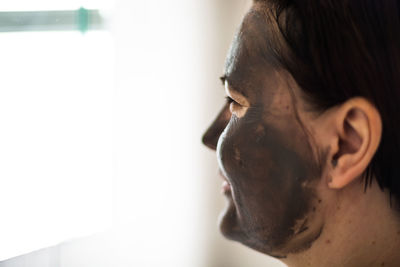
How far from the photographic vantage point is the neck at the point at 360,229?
0.56 meters

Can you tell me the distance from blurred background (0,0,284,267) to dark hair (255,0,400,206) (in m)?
0.66

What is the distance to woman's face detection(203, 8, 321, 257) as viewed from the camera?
1.87ft

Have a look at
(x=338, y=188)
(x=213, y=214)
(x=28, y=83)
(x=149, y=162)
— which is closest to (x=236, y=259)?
(x=213, y=214)

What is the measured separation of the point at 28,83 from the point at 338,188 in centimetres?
70

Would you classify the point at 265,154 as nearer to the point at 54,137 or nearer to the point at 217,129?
the point at 217,129

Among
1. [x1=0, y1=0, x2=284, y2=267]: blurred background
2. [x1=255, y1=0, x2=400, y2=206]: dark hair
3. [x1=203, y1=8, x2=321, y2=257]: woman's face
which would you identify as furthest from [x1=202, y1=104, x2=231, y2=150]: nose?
[x1=0, y1=0, x2=284, y2=267]: blurred background

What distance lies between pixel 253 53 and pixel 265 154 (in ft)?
0.46

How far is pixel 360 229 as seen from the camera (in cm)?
57

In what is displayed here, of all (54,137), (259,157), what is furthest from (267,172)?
(54,137)

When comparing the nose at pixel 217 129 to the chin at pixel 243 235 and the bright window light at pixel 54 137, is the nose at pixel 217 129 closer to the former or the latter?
the chin at pixel 243 235

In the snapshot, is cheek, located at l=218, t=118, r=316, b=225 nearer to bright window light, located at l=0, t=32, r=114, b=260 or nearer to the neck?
the neck

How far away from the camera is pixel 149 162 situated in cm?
137

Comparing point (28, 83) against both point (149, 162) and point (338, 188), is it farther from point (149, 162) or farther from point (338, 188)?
point (338, 188)

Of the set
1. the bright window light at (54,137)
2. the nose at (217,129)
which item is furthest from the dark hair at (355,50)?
the bright window light at (54,137)
